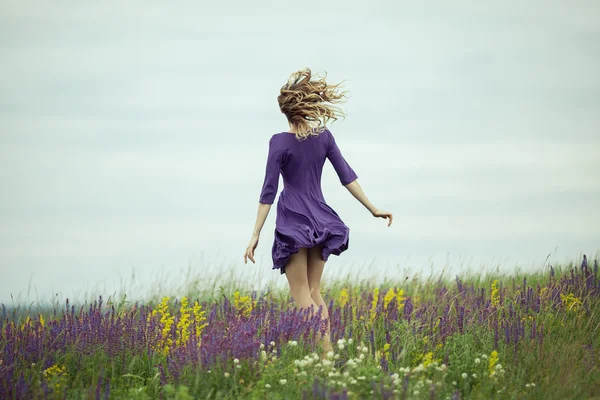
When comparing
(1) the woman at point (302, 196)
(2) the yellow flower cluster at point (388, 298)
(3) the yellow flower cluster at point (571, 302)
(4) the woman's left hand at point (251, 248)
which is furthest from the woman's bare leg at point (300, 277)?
(3) the yellow flower cluster at point (571, 302)

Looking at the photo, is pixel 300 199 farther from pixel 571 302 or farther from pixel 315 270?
pixel 571 302

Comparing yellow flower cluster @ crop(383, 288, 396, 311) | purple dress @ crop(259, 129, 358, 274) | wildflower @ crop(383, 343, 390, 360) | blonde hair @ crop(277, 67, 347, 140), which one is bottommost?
wildflower @ crop(383, 343, 390, 360)

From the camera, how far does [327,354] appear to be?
548 cm

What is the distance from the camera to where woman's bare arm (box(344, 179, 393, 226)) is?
23.4 feet

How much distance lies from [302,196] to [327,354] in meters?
1.85

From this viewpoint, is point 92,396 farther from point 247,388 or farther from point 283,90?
point 283,90

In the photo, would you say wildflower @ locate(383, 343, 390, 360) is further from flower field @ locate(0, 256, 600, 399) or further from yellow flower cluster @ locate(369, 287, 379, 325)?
yellow flower cluster @ locate(369, 287, 379, 325)

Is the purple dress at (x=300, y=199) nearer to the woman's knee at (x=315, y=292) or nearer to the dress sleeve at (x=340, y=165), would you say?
the dress sleeve at (x=340, y=165)

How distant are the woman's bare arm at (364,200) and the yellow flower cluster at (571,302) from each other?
→ 300cm

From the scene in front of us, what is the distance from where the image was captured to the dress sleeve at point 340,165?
23.0ft

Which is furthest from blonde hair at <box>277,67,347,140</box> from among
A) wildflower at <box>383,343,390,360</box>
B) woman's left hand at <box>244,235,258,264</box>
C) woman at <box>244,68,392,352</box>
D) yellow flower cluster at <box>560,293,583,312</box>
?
yellow flower cluster at <box>560,293,583,312</box>

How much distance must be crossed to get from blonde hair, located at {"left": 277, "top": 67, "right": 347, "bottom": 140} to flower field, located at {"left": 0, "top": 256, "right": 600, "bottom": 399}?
179 cm

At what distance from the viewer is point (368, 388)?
17.3 ft

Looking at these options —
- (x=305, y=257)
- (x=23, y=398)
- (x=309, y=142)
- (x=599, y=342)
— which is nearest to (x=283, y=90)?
(x=309, y=142)
